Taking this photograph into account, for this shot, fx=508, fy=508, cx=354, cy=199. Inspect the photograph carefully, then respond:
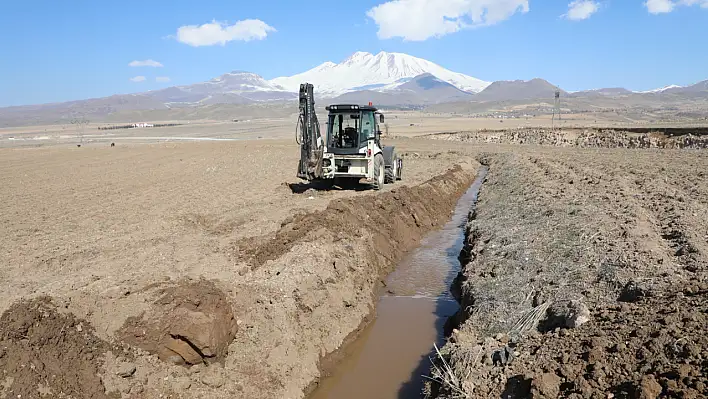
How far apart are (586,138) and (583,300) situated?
42692 mm

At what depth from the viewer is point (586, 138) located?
45.3 m

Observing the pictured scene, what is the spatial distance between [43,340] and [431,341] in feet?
18.8

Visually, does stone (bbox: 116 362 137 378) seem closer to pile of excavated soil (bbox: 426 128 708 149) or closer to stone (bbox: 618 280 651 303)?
stone (bbox: 618 280 651 303)

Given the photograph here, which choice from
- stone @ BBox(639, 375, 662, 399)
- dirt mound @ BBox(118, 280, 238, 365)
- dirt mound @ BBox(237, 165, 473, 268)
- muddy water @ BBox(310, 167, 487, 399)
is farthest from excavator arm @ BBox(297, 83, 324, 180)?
stone @ BBox(639, 375, 662, 399)

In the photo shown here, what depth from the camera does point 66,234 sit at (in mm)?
11805

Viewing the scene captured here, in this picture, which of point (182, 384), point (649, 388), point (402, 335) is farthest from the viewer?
point (402, 335)

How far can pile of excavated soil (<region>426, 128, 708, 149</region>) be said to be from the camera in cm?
3697

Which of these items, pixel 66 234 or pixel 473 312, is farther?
pixel 66 234

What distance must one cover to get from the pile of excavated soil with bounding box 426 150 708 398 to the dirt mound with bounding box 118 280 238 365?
2.82 meters

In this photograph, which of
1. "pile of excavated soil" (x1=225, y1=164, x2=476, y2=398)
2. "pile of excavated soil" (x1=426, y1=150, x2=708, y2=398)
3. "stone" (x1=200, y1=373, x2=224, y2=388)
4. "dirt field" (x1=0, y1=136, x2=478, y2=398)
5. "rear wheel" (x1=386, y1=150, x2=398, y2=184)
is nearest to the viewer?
"pile of excavated soil" (x1=426, y1=150, x2=708, y2=398)

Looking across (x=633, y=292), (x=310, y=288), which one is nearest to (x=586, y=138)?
(x=633, y=292)

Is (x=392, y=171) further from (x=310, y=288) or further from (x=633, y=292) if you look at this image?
(x=633, y=292)

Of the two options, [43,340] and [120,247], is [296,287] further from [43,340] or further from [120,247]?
[120,247]

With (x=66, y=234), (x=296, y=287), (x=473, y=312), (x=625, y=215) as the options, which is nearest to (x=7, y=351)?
(x=296, y=287)
